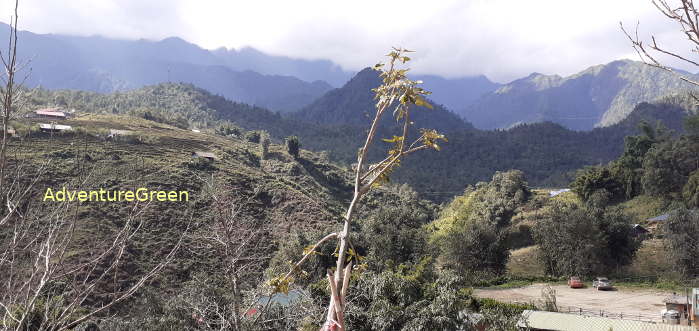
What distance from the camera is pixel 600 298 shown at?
74.9 feet

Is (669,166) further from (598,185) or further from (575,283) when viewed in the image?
(575,283)

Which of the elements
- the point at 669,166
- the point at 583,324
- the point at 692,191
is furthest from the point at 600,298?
the point at 669,166

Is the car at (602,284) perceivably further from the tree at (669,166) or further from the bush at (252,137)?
the bush at (252,137)

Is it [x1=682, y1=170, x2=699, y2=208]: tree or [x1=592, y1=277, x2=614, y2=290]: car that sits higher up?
[x1=682, y1=170, x2=699, y2=208]: tree

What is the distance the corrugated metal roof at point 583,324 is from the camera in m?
15.9

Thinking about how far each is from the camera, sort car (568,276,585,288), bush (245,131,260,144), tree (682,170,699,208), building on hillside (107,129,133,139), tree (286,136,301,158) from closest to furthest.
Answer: car (568,276,585,288) → tree (682,170,699,208) → building on hillside (107,129,133,139) → tree (286,136,301,158) → bush (245,131,260,144)

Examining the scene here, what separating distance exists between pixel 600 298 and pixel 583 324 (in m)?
7.25

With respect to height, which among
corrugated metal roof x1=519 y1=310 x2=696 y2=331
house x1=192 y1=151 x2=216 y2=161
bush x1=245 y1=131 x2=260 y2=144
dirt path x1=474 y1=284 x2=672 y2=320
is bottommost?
dirt path x1=474 y1=284 x2=672 y2=320

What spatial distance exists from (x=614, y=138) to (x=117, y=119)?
334 feet

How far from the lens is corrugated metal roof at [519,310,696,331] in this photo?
52.0ft

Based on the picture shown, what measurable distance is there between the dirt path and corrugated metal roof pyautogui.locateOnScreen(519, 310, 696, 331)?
2.85m

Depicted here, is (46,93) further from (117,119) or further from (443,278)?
(443,278)

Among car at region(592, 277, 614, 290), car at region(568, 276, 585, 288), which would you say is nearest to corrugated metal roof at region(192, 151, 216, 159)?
car at region(568, 276, 585, 288)

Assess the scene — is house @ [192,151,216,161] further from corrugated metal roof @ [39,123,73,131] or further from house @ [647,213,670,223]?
house @ [647,213,670,223]
